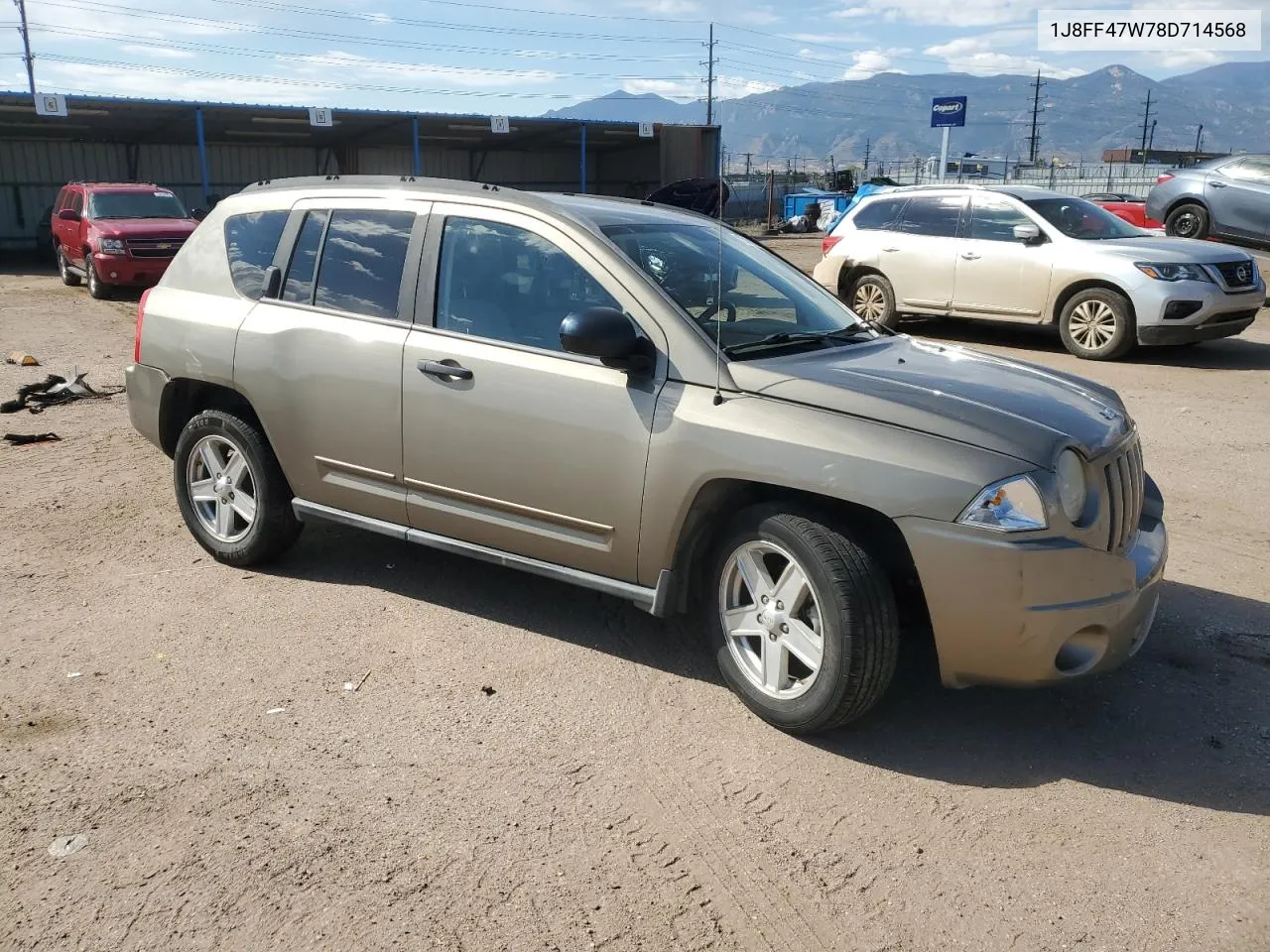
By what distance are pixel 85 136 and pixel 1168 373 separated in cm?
3278

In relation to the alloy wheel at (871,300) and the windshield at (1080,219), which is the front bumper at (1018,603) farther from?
the alloy wheel at (871,300)

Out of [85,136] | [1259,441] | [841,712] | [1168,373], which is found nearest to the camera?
[841,712]

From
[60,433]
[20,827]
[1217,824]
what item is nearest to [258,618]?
[20,827]

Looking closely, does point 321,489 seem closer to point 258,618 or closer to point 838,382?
point 258,618

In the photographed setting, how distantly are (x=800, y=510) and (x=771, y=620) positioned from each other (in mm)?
405

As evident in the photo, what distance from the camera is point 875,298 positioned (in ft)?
42.4

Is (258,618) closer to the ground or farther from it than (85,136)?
closer to the ground

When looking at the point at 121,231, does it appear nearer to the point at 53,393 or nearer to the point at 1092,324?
the point at 53,393

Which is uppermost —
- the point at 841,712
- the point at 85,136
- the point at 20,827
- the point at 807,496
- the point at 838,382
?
the point at 85,136

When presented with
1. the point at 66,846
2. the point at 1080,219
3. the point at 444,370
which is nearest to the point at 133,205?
the point at 1080,219

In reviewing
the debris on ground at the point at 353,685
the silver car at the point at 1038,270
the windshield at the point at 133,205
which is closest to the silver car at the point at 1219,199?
the silver car at the point at 1038,270

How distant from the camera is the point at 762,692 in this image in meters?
3.70

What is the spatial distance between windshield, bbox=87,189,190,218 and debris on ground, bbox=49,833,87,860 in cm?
1732

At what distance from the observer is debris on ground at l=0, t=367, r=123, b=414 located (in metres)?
8.82
